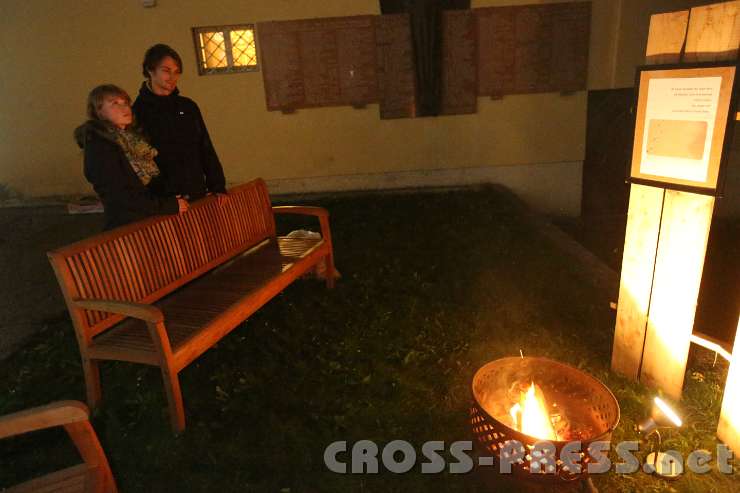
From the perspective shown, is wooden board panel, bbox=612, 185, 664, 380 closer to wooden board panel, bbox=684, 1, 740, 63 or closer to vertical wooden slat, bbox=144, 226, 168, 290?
wooden board panel, bbox=684, 1, 740, 63

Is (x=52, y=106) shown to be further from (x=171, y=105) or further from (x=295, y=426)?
(x=295, y=426)

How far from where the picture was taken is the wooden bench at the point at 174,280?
2850 mm

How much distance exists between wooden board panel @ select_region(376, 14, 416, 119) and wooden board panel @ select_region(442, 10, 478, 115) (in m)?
0.51

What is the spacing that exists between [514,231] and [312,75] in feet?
12.6

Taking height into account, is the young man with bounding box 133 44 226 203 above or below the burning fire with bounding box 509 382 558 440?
above

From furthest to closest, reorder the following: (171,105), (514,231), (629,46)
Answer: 1. (629,46)
2. (514,231)
3. (171,105)

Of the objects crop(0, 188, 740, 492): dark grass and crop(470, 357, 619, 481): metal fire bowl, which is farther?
crop(0, 188, 740, 492): dark grass

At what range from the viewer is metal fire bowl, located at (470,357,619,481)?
237cm

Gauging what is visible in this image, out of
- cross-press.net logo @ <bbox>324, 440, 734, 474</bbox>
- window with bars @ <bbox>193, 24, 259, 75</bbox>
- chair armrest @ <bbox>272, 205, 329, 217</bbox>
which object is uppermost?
window with bars @ <bbox>193, 24, 259, 75</bbox>

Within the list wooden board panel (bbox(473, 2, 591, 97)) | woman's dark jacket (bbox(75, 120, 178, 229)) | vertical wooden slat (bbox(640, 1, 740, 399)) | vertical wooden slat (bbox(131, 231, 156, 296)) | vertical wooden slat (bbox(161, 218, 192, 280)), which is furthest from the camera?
wooden board panel (bbox(473, 2, 591, 97))

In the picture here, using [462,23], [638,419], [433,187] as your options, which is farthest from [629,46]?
[638,419]

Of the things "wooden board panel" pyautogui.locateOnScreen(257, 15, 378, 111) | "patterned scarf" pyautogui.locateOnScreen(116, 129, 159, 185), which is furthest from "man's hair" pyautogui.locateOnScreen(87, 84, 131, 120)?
"wooden board panel" pyautogui.locateOnScreen(257, 15, 378, 111)

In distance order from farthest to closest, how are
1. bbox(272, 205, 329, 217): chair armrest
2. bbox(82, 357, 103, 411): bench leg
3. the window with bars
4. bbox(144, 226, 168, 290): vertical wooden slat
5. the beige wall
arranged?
the window with bars < the beige wall < bbox(272, 205, 329, 217): chair armrest < bbox(144, 226, 168, 290): vertical wooden slat < bbox(82, 357, 103, 411): bench leg

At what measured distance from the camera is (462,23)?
7.28 m
